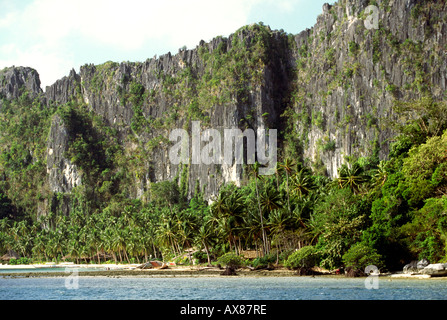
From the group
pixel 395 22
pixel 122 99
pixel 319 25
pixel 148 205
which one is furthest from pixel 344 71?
pixel 122 99

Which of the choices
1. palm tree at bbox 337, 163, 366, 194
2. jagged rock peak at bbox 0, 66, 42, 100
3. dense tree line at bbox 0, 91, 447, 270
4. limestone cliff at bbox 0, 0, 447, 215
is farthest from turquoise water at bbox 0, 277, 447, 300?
jagged rock peak at bbox 0, 66, 42, 100

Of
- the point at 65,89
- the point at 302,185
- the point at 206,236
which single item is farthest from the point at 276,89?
the point at 206,236

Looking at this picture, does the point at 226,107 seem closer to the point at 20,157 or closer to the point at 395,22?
the point at 395,22

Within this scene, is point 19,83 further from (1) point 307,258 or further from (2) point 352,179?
(1) point 307,258

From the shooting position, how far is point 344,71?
114m

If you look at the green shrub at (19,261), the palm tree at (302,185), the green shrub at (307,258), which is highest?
the palm tree at (302,185)

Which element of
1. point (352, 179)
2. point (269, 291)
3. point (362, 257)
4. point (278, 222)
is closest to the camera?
point (269, 291)

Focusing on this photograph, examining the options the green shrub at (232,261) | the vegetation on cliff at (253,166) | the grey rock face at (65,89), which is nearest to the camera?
the vegetation on cliff at (253,166)

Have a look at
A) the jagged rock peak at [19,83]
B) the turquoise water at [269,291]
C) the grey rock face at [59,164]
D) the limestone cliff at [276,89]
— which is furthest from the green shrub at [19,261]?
the jagged rock peak at [19,83]

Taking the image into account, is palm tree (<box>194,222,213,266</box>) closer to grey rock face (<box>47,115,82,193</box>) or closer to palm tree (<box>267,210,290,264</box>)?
palm tree (<box>267,210,290,264</box>)

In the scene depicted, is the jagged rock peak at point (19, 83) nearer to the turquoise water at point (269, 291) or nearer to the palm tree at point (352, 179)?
the palm tree at point (352, 179)

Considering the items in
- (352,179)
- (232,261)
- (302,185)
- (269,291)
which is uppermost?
(352,179)
